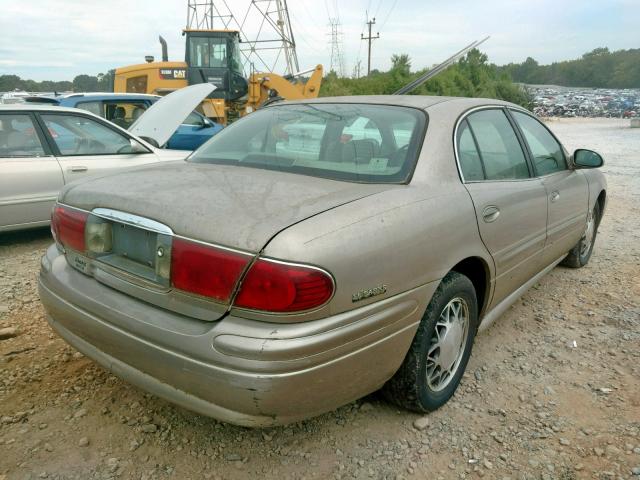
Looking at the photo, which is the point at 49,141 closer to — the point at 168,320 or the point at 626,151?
the point at 168,320

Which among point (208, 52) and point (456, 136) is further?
point (208, 52)

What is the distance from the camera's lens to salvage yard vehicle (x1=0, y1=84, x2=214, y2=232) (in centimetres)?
491

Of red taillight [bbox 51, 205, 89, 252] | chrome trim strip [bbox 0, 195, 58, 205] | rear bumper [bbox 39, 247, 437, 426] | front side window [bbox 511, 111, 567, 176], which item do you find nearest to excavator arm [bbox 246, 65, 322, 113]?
chrome trim strip [bbox 0, 195, 58, 205]

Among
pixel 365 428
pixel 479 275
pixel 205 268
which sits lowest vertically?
pixel 365 428

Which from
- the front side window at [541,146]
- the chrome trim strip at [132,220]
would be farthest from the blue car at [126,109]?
the chrome trim strip at [132,220]

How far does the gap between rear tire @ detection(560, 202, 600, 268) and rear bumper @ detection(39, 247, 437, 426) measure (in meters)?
2.92

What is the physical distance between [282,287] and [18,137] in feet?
14.8

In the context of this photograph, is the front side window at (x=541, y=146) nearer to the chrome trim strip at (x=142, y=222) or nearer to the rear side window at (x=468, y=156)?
the rear side window at (x=468, y=156)

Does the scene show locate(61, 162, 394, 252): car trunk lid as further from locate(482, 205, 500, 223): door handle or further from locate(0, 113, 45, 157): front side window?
locate(0, 113, 45, 157): front side window

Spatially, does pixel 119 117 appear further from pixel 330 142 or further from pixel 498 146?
pixel 498 146

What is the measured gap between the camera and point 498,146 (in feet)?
10.1

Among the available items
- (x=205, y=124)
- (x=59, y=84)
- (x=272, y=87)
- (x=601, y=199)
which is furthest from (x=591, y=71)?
(x=601, y=199)

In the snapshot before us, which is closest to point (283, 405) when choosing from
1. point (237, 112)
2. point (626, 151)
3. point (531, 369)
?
point (531, 369)

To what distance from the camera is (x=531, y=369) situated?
2.95m
